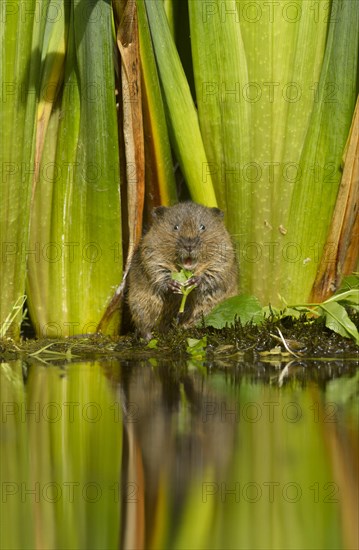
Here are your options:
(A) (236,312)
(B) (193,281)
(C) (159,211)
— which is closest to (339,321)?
(A) (236,312)

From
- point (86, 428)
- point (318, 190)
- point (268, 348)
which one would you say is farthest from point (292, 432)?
point (318, 190)

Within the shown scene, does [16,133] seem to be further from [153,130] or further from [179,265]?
[179,265]

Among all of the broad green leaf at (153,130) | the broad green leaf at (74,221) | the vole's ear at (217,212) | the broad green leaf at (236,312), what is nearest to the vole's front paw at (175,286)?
the broad green leaf at (236,312)

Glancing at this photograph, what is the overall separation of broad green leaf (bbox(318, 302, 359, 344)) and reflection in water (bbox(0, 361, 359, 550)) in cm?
89

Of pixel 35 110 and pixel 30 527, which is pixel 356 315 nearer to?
pixel 35 110

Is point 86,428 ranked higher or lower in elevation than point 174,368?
lower

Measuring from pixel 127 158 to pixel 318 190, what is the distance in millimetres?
1242

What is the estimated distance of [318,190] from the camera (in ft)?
20.7

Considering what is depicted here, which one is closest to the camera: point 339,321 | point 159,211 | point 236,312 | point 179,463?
point 179,463

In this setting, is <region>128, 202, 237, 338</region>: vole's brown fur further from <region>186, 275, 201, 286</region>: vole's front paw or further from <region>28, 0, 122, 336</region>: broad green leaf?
<region>28, 0, 122, 336</region>: broad green leaf

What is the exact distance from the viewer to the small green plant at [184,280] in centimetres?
623

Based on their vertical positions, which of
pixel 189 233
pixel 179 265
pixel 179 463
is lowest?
pixel 179 463

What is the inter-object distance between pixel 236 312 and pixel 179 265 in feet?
1.90

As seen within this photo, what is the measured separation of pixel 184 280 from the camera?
631 cm
